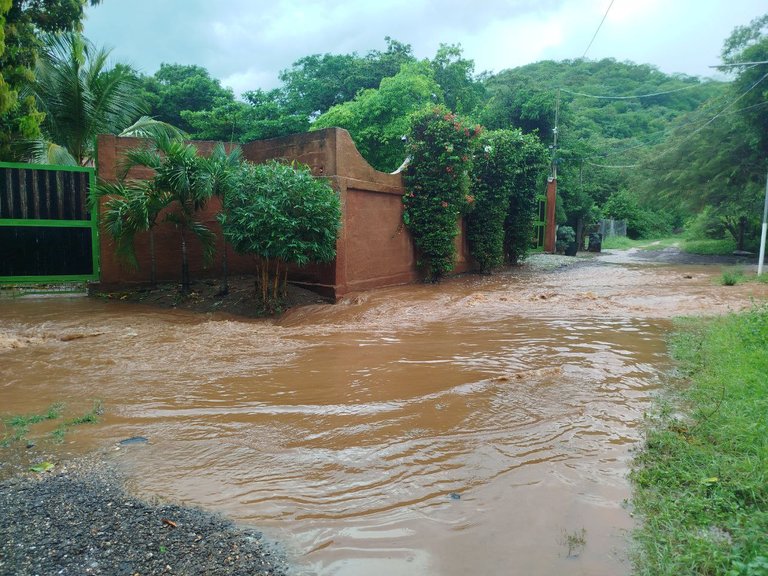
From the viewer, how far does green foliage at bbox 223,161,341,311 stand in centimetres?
812

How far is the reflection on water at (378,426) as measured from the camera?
2.59 m

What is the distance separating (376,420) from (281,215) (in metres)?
4.81

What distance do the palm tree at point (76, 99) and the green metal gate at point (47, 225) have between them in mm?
2143

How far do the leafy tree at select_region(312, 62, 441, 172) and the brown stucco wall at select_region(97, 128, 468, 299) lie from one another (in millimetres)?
7389

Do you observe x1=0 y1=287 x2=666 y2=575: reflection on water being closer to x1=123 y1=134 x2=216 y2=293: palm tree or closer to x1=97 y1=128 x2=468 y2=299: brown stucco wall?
x1=123 y1=134 x2=216 y2=293: palm tree

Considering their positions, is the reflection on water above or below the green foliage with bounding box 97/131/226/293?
below

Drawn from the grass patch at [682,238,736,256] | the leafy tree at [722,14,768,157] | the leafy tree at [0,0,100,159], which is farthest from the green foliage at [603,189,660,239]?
the leafy tree at [0,0,100,159]

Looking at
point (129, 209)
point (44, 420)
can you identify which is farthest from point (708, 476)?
point (129, 209)

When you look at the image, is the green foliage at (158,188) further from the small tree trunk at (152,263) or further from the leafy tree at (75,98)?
the leafy tree at (75,98)

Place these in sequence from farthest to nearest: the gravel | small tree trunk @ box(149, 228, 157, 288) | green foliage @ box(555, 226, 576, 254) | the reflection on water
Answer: green foliage @ box(555, 226, 576, 254)
small tree trunk @ box(149, 228, 157, 288)
the reflection on water
the gravel

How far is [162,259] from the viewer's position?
1063 cm

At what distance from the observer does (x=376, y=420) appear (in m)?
4.07

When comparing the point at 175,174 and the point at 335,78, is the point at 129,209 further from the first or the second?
the point at 335,78

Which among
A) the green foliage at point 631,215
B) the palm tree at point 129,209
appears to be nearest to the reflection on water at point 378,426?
the palm tree at point 129,209
